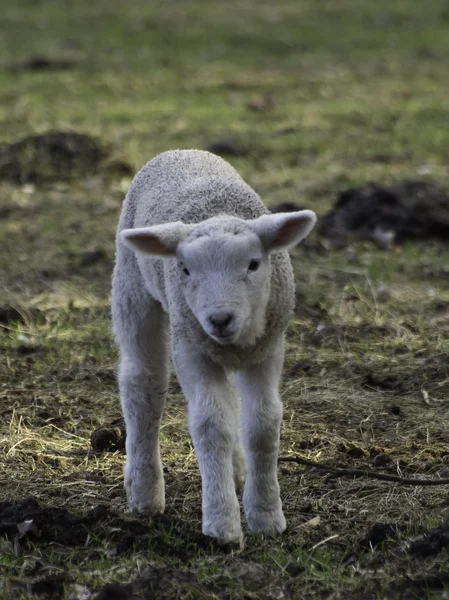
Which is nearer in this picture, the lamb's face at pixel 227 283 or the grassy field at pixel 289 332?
the lamb's face at pixel 227 283

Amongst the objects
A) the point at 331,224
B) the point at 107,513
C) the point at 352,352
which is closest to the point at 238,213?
the point at 107,513

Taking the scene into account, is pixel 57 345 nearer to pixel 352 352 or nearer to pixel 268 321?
pixel 352 352

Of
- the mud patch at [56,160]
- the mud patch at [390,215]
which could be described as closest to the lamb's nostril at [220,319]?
the mud patch at [390,215]

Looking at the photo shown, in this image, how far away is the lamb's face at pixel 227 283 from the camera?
13.9ft

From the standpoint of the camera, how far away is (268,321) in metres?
4.65

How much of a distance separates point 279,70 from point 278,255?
1226 centimetres

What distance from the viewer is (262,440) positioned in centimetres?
466

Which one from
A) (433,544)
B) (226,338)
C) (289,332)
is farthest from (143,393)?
(289,332)

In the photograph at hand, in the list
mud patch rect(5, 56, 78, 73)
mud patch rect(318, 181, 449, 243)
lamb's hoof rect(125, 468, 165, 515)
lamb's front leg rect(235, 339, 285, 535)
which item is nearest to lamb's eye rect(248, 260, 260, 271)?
lamb's front leg rect(235, 339, 285, 535)

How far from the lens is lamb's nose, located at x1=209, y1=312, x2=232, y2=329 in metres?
4.20

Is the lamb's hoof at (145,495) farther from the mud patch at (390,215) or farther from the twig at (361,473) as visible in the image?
the mud patch at (390,215)

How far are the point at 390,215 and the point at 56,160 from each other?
12.6 ft

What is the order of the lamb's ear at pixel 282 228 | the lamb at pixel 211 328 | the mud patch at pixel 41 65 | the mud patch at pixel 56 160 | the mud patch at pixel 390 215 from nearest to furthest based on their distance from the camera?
the lamb at pixel 211 328
the lamb's ear at pixel 282 228
the mud patch at pixel 390 215
the mud patch at pixel 56 160
the mud patch at pixel 41 65

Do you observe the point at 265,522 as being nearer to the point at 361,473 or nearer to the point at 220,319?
the point at 361,473
